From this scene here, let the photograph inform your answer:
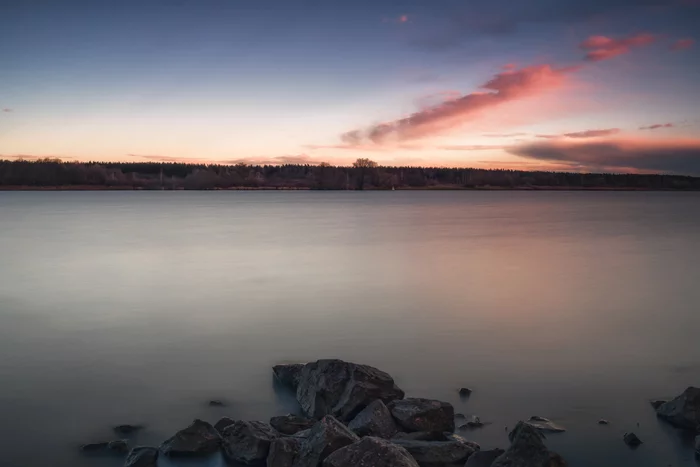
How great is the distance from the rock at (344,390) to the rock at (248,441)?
79 centimetres

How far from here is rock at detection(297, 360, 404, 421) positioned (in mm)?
6367

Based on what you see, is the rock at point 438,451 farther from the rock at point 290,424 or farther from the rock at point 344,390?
the rock at point 290,424

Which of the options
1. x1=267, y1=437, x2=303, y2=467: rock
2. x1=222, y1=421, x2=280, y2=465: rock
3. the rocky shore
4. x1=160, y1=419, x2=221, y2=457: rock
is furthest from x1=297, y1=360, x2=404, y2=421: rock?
x1=160, y1=419, x2=221, y2=457: rock

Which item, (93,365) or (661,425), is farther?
(93,365)

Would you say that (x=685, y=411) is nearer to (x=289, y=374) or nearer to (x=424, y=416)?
(x=424, y=416)

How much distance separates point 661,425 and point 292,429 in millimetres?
3972

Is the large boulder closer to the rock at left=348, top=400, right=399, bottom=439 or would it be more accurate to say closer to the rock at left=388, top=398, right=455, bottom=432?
the rock at left=388, top=398, right=455, bottom=432

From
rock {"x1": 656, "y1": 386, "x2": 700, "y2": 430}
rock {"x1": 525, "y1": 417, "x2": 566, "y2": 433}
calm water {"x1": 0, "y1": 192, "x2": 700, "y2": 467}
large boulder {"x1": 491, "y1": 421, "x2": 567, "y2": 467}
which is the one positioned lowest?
calm water {"x1": 0, "y1": 192, "x2": 700, "y2": 467}

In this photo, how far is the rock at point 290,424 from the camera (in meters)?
6.20

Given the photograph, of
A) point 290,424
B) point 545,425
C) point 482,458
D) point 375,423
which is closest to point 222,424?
point 290,424

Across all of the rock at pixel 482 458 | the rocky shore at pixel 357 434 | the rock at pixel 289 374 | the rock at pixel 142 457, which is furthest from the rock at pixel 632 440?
the rock at pixel 142 457

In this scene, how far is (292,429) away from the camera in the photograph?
244 inches

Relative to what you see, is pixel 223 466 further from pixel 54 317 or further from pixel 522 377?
pixel 54 317

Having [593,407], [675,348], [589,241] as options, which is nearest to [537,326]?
[675,348]
